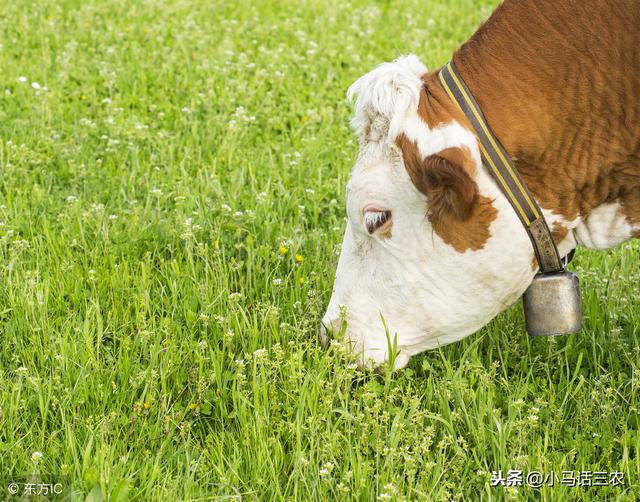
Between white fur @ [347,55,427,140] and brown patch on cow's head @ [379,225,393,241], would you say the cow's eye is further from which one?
white fur @ [347,55,427,140]

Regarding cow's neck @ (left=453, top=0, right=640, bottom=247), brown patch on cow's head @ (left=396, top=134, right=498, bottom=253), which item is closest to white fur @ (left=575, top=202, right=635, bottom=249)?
cow's neck @ (left=453, top=0, right=640, bottom=247)

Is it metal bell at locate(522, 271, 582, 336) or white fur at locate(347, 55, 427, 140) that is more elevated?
white fur at locate(347, 55, 427, 140)

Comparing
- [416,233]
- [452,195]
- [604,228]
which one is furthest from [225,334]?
Answer: [604,228]

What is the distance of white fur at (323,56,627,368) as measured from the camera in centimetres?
394

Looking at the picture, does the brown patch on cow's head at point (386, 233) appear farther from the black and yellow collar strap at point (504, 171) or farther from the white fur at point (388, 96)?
the black and yellow collar strap at point (504, 171)

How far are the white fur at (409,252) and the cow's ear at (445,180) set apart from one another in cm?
4

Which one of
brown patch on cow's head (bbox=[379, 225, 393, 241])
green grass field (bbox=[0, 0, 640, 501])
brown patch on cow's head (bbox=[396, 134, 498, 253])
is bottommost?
green grass field (bbox=[0, 0, 640, 501])

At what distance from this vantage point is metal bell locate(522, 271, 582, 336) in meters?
4.14

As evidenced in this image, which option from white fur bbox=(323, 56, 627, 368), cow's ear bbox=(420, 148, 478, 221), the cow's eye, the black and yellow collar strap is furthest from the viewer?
the cow's eye

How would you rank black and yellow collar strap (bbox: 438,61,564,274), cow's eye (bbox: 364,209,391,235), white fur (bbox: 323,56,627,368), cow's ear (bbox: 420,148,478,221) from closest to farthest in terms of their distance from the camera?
cow's ear (bbox: 420,148,478,221)
black and yellow collar strap (bbox: 438,61,564,274)
white fur (bbox: 323,56,627,368)
cow's eye (bbox: 364,209,391,235)

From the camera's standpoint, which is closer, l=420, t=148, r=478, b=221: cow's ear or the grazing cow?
l=420, t=148, r=478, b=221: cow's ear

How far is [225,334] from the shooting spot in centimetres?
451

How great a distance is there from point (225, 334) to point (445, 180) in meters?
1.33

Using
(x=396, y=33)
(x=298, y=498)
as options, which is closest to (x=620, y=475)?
(x=298, y=498)
